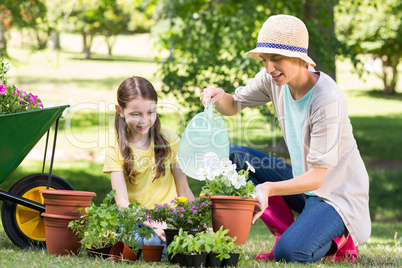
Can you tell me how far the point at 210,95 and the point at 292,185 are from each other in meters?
0.76

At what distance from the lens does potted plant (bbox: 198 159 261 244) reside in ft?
8.27

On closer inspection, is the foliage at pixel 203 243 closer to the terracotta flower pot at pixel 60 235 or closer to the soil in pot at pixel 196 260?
the soil in pot at pixel 196 260

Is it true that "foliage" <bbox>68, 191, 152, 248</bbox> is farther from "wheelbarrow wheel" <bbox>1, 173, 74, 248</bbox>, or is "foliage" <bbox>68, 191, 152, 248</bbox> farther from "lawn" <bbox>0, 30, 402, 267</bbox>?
"wheelbarrow wheel" <bbox>1, 173, 74, 248</bbox>

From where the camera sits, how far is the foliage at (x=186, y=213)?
2.57 meters

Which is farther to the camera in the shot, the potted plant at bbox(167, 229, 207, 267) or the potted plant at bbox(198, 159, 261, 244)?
the potted plant at bbox(198, 159, 261, 244)

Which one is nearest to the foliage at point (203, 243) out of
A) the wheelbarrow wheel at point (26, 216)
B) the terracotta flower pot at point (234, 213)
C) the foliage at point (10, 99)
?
the terracotta flower pot at point (234, 213)

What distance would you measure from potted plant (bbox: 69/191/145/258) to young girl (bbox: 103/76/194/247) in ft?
0.99

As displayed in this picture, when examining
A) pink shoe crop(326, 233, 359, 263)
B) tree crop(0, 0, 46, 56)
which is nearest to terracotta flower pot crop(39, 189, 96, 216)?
pink shoe crop(326, 233, 359, 263)

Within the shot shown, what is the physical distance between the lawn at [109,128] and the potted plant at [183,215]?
25cm

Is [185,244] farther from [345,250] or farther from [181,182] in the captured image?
[345,250]

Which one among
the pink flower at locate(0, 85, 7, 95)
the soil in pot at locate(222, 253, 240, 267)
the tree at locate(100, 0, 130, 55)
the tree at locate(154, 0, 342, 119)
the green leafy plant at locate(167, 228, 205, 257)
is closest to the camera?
the green leafy plant at locate(167, 228, 205, 257)

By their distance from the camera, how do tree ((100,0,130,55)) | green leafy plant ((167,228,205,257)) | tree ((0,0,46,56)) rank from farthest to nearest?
1. tree ((100,0,130,55))
2. tree ((0,0,46,56))
3. green leafy plant ((167,228,205,257))

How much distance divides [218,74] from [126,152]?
11.0ft

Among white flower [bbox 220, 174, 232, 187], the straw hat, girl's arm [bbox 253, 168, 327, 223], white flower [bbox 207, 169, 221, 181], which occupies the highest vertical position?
the straw hat
